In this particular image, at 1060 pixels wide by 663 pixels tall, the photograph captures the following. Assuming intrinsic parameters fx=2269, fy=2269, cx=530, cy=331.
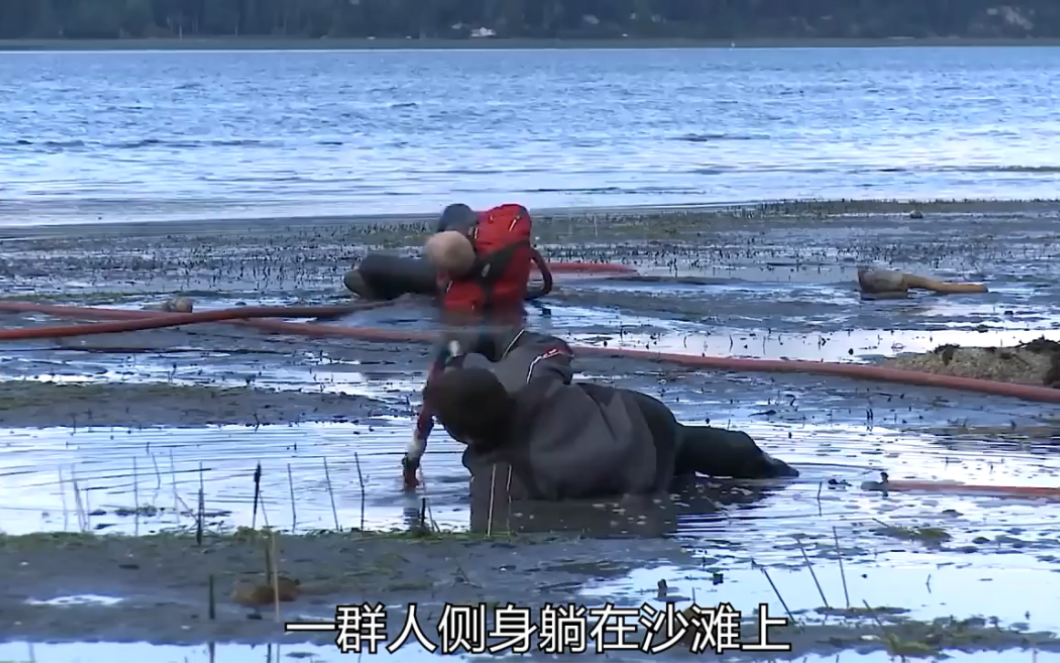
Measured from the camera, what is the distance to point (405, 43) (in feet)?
522

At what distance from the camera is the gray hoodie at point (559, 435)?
8.66 meters

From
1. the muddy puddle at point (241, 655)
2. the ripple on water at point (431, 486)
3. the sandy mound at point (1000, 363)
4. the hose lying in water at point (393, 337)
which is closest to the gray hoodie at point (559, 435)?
the ripple on water at point (431, 486)

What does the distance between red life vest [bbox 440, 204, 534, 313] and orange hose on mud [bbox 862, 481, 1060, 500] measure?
3.48m

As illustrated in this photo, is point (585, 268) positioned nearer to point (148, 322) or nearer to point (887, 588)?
point (148, 322)

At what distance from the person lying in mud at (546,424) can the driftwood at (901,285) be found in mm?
7846

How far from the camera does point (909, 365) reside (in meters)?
12.8

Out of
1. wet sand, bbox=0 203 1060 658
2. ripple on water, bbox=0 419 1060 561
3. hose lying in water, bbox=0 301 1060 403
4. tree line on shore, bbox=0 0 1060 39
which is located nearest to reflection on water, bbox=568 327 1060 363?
wet sand, bbox=0 203 1060 658

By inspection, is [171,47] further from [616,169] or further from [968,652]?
[968,652]

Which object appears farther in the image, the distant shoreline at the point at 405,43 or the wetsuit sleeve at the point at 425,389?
the distant shoreline at the point at 405,43

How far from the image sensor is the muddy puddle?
628cm

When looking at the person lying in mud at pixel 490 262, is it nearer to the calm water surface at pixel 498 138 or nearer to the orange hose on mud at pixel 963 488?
the orange hose on mud at pixel 963 488

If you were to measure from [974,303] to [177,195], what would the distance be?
17.5 metres

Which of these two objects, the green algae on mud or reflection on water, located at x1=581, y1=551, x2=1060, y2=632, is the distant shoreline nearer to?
the green algae on mud

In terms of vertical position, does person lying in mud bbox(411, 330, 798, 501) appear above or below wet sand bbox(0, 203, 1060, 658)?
above
